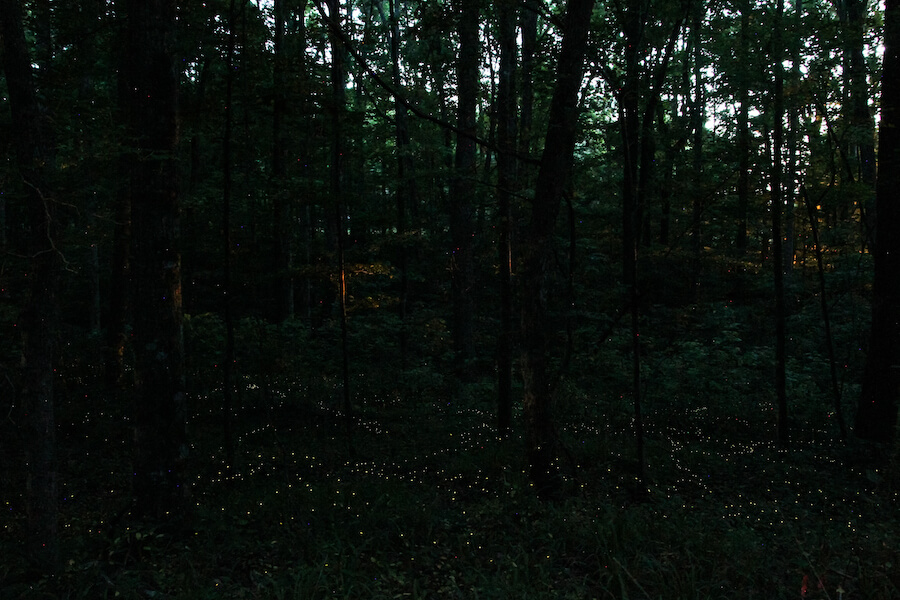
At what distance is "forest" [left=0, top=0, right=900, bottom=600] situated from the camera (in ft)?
17.6

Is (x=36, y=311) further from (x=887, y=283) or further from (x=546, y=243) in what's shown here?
(x=887, y=283)

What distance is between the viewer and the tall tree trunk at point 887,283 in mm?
8867

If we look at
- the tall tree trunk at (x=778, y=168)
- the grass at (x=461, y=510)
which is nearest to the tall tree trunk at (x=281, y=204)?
the grass at (x=461, y=510)

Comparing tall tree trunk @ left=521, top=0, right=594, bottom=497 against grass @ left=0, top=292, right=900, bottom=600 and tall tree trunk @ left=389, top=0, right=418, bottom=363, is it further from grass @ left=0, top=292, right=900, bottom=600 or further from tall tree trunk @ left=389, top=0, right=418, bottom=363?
tall tree trunk @ left=389, top=0, right=418, bottom=363

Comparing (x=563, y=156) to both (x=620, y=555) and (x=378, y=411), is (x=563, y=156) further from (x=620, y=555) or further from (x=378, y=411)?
(x=378, y=411)

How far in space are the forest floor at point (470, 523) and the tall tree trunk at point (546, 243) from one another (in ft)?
1.92

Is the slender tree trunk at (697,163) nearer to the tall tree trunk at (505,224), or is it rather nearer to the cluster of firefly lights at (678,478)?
the tall tree trunk at (505,224)

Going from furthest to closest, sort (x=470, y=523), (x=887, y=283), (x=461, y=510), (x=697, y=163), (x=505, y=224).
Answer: (x=697, y=163), (x=505, y=224), (x=887, y=283), (x=461, y=510), (x=470, y=523)

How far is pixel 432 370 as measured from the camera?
16172 mm

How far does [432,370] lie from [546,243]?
10.0 metres

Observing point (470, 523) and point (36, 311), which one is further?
point (470, 523)

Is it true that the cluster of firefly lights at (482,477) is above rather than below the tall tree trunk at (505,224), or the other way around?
below

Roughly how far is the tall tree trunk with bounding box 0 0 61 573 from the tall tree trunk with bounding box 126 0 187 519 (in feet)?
2.57

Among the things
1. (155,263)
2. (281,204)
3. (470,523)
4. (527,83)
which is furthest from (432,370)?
(155,263)
